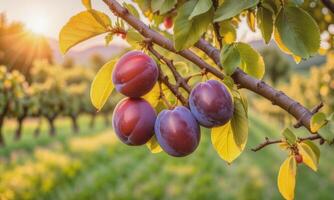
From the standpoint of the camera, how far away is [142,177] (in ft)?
35.6

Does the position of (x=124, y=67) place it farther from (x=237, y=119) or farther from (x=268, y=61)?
(x=268, y=61)

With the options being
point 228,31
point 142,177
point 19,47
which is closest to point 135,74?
point 228,31

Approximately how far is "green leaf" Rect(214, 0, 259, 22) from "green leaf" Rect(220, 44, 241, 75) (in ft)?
0.24

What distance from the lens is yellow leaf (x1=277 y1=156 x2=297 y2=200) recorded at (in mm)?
1023

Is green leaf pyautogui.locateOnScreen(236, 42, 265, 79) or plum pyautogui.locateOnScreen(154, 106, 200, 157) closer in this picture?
plum pyautogui.locateOnScreen(154, 106, 200, 157)

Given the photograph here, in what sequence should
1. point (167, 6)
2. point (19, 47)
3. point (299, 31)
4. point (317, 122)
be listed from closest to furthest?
point (317, 122) < point (299, 31) < point (167, 6) < point (19, 47)

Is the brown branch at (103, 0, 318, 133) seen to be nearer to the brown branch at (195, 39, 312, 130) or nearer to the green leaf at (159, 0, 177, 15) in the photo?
the brown branch at (195, 39, 312, 130)

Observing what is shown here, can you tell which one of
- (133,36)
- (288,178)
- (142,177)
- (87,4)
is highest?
(87,4)

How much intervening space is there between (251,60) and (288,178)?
0.30 metres

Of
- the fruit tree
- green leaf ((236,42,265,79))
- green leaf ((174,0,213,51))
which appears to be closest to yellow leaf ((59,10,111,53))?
the fruit tree

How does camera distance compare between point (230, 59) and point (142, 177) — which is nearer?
point (230, 59)

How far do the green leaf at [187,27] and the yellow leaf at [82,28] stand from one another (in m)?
0.16

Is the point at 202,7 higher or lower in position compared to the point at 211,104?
higher

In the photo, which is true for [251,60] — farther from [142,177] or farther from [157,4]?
[142,177]
